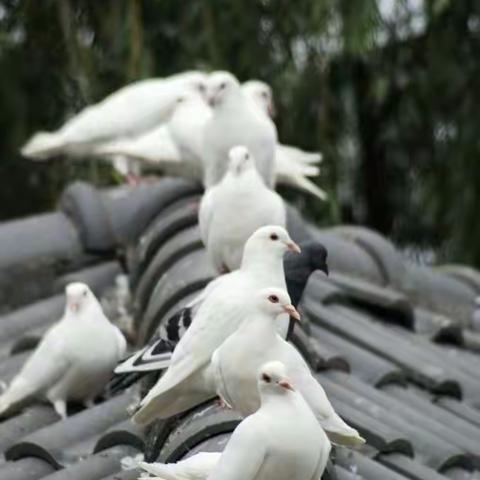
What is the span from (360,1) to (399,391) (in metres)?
4.49

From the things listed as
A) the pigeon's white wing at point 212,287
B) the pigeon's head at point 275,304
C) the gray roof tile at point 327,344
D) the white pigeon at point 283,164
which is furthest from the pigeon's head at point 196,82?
the pigeon's head at point 275,304

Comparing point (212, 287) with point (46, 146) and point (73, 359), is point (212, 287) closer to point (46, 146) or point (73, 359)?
point (73, 359)

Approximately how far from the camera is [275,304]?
4645mm

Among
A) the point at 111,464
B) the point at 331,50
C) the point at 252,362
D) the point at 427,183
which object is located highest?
the point at 252,362

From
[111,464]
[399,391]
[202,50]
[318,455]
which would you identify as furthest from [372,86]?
[318,455]

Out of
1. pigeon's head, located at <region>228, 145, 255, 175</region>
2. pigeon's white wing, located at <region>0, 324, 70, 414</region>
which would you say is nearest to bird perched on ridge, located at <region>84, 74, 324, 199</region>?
pigeon's head, located at <region>228, 145, 255, 175</region>

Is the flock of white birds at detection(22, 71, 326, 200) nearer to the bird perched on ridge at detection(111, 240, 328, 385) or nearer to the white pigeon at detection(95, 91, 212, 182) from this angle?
the white pigeon at detection(95, 91, 212, 182)

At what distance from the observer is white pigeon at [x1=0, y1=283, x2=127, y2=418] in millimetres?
5906

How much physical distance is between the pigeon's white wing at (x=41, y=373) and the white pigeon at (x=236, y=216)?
0.48 meters

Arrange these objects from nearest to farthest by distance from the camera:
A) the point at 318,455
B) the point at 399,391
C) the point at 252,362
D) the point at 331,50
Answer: the point at 318,455, the point at 252,362, the point at 399,391, the point at 331,50

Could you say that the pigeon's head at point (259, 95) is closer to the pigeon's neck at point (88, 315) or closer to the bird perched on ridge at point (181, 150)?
the bird perched on ridge at point (181, 150)

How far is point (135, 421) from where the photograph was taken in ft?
16.3

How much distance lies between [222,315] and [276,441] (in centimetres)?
91

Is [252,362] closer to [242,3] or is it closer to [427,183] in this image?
[242,3]
